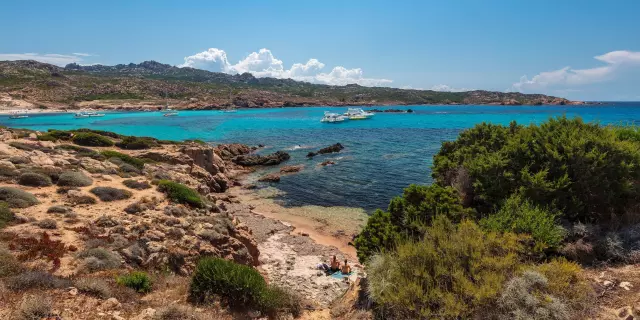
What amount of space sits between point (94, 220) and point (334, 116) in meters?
85.6

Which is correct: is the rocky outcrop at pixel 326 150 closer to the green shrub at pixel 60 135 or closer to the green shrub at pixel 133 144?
the green shrub at pixel 133 144

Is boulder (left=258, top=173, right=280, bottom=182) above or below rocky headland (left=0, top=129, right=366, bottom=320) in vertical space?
below

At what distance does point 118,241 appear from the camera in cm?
1116

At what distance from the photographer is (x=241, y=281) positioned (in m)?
8.80

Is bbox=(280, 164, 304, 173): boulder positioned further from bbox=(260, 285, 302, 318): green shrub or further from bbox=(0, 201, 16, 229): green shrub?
bbox=(260, 285, 302, 318): green shrub

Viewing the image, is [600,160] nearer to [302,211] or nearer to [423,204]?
[423,204]

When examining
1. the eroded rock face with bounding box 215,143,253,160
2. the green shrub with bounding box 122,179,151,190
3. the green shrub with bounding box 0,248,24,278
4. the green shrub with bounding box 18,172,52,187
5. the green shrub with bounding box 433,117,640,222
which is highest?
the green shrub with bounding box 433,117,640,222

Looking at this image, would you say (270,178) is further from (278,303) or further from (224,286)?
(224,286)

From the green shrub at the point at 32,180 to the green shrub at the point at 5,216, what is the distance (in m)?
3.70

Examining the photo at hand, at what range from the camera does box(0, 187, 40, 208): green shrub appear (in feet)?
40.4

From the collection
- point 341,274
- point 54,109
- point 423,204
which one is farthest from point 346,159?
point 54,109

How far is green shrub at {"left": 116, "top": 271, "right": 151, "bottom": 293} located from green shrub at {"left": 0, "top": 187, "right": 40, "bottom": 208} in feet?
22.4

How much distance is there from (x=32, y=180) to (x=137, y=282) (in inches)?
406

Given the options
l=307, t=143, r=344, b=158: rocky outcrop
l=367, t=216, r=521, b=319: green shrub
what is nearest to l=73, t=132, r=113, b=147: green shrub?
l=307, t=143, r=344, b=158: rocky outcrop
